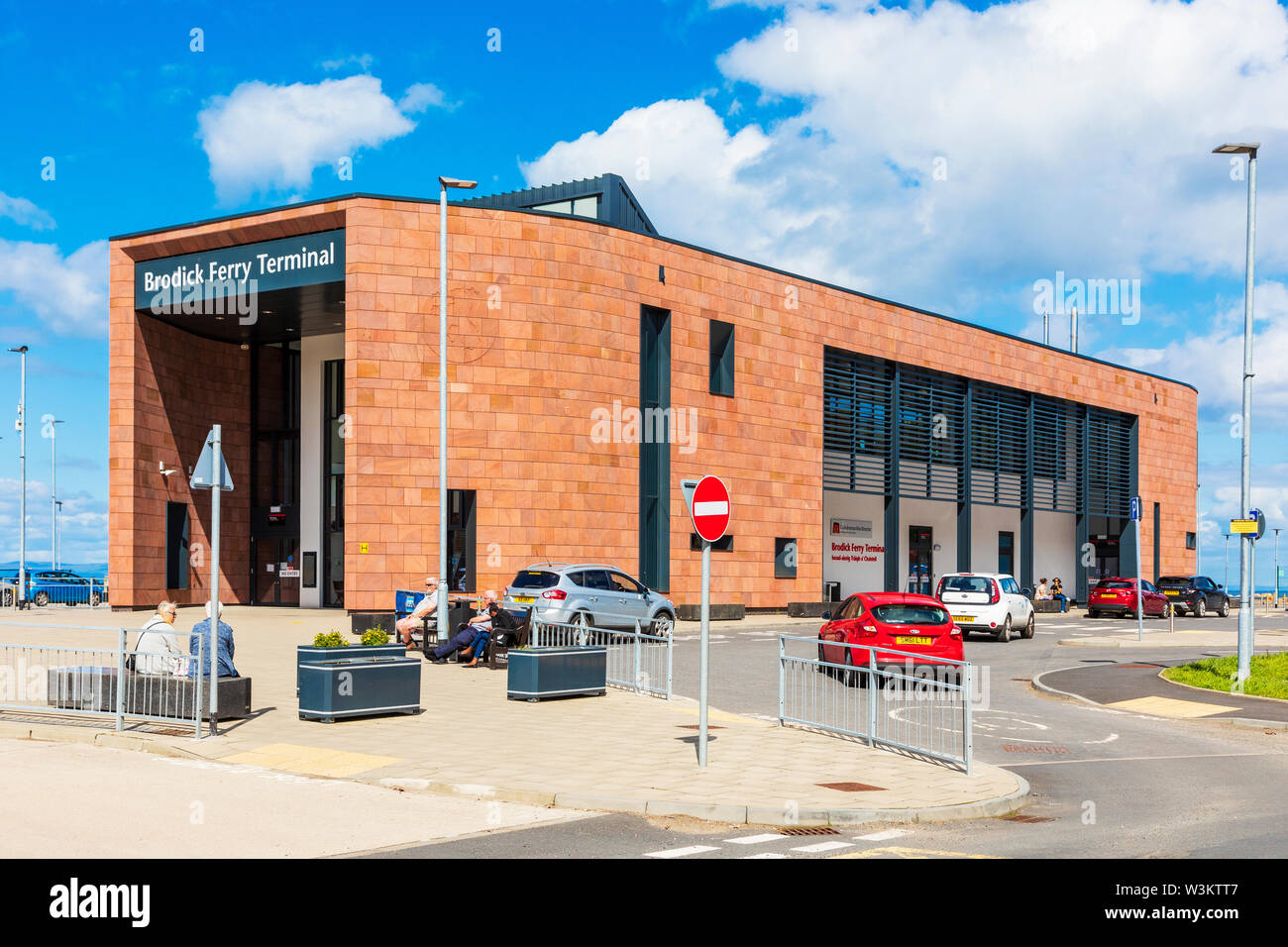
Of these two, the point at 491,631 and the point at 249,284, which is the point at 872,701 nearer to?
the point at 491,631

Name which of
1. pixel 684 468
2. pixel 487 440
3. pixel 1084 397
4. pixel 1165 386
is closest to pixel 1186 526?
pixel 1165 386

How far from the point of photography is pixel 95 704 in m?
13.9

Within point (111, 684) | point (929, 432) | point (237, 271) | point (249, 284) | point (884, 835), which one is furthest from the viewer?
point (929, 432)

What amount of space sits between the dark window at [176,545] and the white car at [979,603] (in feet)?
78.5

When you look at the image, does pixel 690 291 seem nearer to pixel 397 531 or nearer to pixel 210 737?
pixel 397 531

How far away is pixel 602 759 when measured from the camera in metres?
11.9

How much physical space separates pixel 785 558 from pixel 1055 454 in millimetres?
22114

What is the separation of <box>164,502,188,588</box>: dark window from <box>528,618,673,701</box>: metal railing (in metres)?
21.9

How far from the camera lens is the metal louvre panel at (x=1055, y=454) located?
57.0 m

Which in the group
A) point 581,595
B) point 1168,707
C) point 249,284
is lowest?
point 1168,707

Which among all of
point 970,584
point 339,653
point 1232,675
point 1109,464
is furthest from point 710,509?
point 1109,464

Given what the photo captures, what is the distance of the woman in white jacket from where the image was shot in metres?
13.9

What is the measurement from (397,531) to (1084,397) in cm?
3979

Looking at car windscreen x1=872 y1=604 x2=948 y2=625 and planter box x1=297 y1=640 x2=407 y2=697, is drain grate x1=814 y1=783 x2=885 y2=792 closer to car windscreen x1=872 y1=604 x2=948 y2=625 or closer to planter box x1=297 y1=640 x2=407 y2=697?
planter box x1=297 y1=640 x2=407 y2=697
